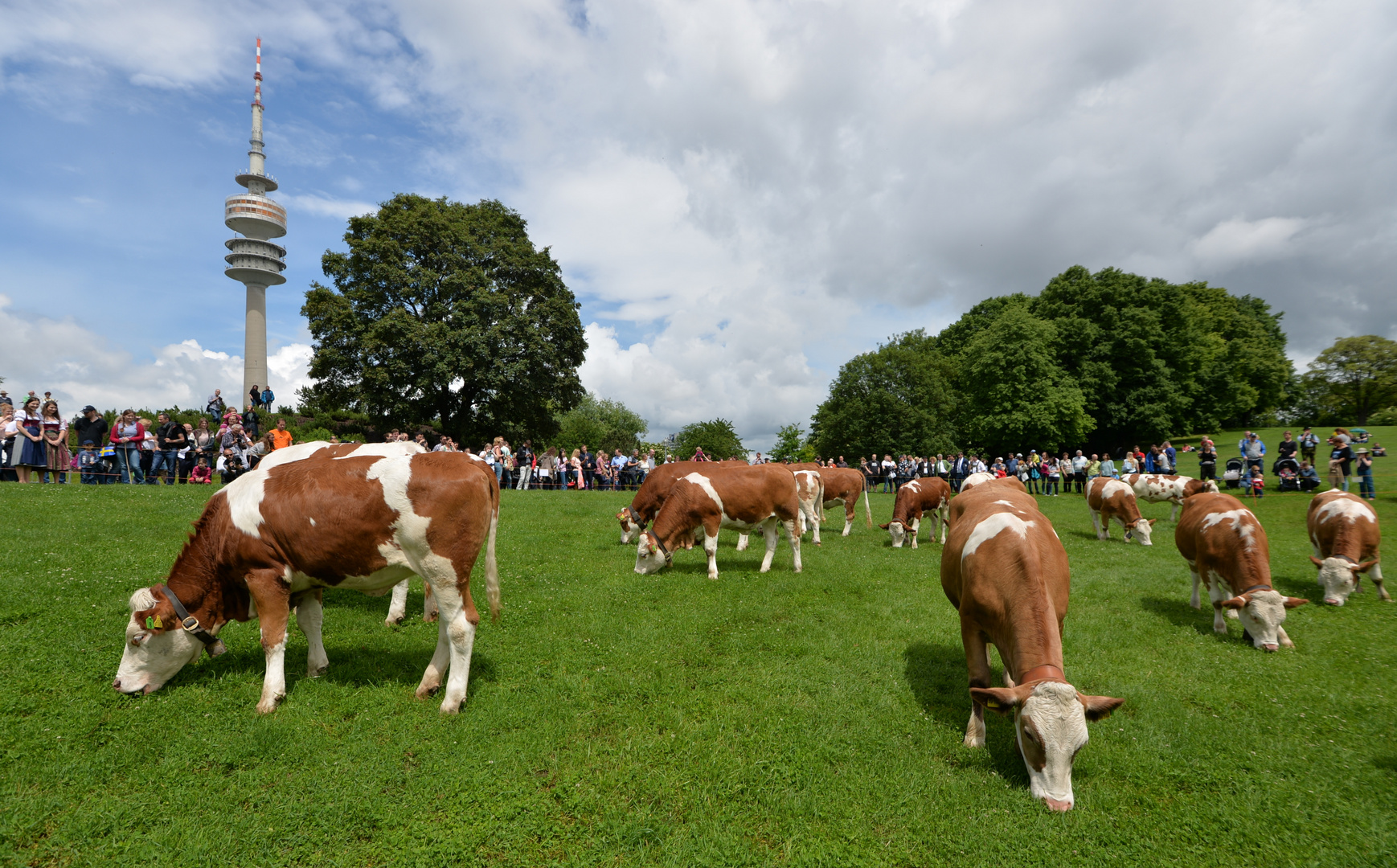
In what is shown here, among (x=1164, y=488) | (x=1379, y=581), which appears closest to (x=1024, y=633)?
(x=1379, y=581)

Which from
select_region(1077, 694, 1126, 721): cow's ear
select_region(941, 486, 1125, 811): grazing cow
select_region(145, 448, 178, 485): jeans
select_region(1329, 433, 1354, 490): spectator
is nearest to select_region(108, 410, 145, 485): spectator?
select_region(145, 448, 178, 485): jeans

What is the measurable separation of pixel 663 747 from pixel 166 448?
74.8ft

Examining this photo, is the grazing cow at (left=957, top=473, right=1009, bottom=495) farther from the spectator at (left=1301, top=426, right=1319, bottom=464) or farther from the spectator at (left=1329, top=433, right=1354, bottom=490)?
the spectator at (left=1301, top=426, right=1319, bottom=464)

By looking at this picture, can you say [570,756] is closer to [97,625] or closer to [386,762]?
[386,762]

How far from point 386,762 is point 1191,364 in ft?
209

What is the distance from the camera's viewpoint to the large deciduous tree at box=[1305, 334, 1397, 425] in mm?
56500

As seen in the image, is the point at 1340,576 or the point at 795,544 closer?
the point at 1340,576

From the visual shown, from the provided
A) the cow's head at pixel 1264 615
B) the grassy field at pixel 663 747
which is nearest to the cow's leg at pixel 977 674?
the grassy field at pixel 663 747

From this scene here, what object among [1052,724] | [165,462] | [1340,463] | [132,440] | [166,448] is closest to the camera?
[1052,724]

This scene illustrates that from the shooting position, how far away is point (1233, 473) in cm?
2905

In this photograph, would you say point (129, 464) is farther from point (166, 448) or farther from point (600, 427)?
point (600, 427)

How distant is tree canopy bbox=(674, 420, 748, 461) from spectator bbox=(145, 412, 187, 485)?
206 feet

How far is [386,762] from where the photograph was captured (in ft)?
17.3

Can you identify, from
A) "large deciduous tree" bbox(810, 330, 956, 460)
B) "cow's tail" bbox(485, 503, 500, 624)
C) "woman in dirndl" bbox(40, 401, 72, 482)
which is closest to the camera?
"cow's tail" bbox(485, 503, 500, 624)
